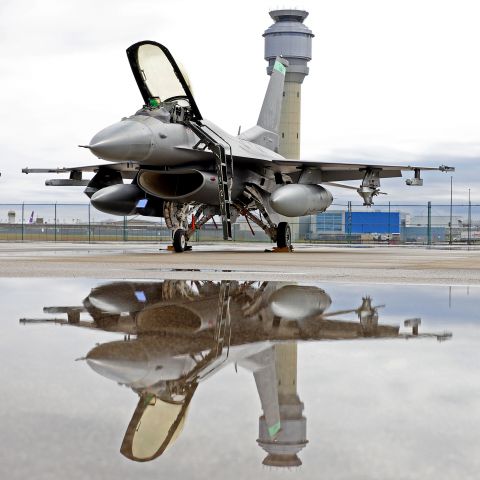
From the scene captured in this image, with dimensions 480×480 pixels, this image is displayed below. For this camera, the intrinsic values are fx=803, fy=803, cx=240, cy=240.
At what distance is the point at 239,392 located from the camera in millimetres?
3076

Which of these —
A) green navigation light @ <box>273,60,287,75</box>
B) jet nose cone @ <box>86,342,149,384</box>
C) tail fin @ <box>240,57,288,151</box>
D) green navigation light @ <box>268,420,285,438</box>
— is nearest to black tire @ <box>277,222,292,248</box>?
tail fin @ <box>240,57,288,151</box>

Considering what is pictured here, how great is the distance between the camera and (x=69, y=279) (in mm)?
9984

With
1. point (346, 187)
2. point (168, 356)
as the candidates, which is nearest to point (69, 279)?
point (168, 356)

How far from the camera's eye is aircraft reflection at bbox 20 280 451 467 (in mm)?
2512

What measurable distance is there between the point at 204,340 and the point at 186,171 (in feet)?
51.6

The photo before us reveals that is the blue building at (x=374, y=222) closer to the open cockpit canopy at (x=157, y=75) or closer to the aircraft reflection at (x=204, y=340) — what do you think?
the open cockpit canopy at (x=157, y=75)

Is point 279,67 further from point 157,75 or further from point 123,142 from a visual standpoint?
point 123,142

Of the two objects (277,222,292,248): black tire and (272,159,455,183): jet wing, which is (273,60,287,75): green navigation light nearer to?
(272,159,455,183): jet wing

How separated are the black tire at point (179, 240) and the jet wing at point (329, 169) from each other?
3.42 m

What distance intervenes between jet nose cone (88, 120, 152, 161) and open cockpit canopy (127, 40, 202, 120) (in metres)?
1.12

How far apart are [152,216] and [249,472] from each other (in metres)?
20.1

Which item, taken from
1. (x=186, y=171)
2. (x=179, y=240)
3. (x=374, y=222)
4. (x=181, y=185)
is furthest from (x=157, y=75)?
(x=374, y=222)

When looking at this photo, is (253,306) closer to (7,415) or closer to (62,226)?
(7,415)

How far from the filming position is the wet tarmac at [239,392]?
2.17m
